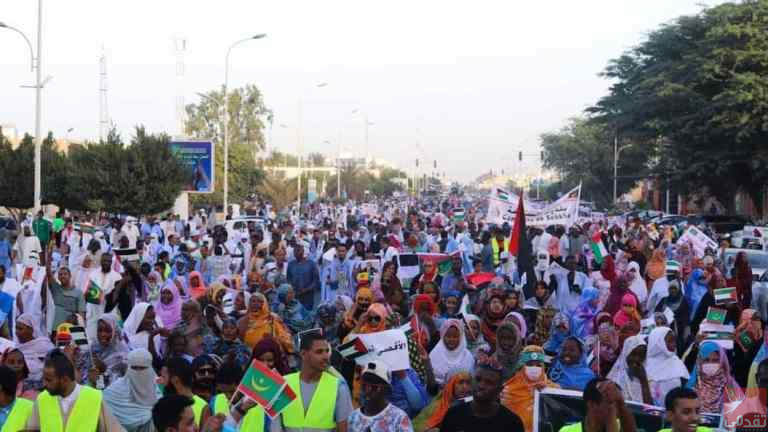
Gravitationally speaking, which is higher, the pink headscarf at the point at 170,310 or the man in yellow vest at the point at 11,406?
the man in yellow vest at the point at 11,406

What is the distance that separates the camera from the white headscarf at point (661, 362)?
364 inches

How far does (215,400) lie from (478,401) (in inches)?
60.7

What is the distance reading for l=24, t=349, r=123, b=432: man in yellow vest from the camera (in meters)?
6.24

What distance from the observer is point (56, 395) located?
6.29 meters

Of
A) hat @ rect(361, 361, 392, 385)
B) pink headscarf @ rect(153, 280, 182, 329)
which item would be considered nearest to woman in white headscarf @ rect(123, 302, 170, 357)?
pink headscarf @ rect(153, 280, 182, 329)

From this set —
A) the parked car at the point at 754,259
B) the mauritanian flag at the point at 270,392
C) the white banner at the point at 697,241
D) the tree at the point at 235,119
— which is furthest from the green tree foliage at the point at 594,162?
the mauritanian flag at the point at 270,392

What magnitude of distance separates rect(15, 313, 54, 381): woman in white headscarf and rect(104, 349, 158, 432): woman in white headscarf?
230cm

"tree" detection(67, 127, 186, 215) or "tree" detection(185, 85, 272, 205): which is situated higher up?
"tree" detection(185, 85, 272, 205)

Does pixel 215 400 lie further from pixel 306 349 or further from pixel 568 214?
pixel 568 214

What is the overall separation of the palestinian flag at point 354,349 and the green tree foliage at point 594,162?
69407 millimetres

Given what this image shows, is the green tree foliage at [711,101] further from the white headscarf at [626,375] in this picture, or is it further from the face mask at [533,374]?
the face mask at [533,374]

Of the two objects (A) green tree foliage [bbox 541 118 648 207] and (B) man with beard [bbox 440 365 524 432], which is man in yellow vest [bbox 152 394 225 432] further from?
(A) green tree foliage [bbox 541 118 648 207]

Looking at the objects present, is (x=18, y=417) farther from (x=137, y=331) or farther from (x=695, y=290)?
(x=695, y=290)

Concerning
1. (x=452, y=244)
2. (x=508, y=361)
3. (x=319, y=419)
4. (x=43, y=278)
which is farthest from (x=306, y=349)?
(x=452, y=244)
